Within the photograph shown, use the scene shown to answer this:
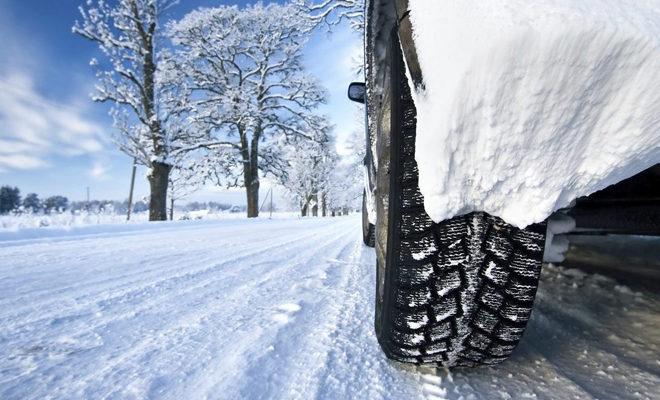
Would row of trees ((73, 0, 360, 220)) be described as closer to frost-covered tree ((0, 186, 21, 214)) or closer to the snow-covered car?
the snow-covered car

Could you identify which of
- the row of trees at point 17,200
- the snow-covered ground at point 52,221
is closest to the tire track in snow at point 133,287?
the snow-covered ground at point 52,221

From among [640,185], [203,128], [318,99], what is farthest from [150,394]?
[318,99]

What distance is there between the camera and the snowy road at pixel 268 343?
81cm

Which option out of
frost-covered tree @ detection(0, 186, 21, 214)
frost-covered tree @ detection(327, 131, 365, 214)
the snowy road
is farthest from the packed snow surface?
frost-covered tree @ detection(0, 186, 21, 214)

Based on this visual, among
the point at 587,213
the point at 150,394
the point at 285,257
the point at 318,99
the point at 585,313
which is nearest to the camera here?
the point at 150,394

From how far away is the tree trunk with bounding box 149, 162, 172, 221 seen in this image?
9992 millimetres

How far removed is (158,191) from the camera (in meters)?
10.1

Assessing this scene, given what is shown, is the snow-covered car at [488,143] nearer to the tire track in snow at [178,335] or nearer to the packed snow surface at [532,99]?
the packed snow surface at [532,99]

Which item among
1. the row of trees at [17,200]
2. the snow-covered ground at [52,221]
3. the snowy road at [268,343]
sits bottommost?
the snowy road at [268,343]

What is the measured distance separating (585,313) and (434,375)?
0.84m

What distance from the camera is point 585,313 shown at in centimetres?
135

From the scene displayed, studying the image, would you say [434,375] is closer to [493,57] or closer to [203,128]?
[493,57]

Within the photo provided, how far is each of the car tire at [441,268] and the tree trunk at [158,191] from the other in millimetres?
10370

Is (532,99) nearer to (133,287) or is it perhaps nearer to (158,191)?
(133,287)
